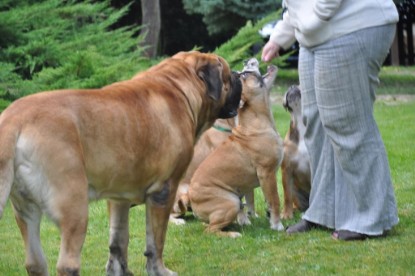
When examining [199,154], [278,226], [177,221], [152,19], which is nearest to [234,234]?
[278,226]

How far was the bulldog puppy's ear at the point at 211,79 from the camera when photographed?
6434mm

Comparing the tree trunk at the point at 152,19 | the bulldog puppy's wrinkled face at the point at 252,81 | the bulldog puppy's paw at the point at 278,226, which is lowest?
the tree trunk at the point at 152,19

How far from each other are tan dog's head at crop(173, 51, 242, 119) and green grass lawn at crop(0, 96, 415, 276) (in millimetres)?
1189

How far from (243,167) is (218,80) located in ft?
6.26

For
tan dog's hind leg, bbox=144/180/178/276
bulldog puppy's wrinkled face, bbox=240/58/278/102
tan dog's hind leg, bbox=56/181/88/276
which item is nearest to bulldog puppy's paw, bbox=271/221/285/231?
bulldog puppy's wrinkled face, bbox=240/58/278/102

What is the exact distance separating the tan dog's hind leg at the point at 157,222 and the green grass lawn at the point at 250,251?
1.59ft

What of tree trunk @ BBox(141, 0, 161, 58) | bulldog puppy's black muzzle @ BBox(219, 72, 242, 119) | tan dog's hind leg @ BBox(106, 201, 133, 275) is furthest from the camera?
tree trunk @ BBox(141, 0, 161, 58)

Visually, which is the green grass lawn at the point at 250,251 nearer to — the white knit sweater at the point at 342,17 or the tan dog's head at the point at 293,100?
the tan dog's head at the point at 293,100

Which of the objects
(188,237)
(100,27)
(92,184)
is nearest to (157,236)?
(92,184)

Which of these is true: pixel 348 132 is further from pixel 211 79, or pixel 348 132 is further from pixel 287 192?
pixel 287 192

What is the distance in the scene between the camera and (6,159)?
5031 millimetres

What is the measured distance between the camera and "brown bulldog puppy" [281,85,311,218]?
8.73 meters

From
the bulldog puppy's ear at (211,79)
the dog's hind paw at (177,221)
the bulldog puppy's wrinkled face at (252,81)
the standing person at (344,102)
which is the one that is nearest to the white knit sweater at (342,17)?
the standing person at (344,102)

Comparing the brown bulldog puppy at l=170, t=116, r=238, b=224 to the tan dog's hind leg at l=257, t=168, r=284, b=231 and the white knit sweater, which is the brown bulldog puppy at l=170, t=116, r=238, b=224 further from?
the white knit sweater
